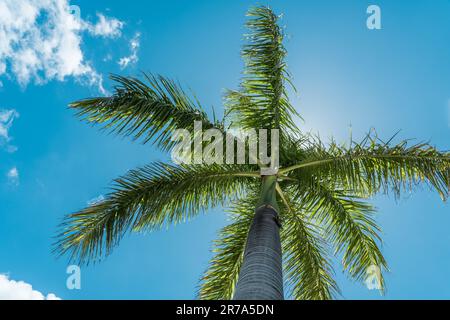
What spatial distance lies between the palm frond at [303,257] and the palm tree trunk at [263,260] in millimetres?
1337

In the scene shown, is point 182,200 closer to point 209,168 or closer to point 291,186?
point 209,168

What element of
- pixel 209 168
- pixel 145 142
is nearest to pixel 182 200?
pixel 209 168

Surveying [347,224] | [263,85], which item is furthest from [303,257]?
[263,85]

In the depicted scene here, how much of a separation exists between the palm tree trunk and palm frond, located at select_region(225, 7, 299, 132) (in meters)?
1.82

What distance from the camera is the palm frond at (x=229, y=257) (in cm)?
829

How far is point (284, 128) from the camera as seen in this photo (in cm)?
865

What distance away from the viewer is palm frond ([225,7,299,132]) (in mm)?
8656

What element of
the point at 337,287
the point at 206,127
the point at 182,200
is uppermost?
the point at 206,127

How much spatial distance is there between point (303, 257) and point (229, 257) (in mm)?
1425

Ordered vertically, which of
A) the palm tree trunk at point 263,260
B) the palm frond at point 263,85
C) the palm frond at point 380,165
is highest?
the palm frond at point 263,85
